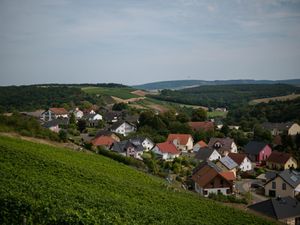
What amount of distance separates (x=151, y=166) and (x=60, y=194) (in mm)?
22275

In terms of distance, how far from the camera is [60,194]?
1781 cm

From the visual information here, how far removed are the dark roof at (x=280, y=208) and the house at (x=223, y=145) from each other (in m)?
26.7

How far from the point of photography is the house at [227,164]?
42844 millimetres

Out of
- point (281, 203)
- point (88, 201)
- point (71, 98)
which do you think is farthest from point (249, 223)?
point (71, 98)

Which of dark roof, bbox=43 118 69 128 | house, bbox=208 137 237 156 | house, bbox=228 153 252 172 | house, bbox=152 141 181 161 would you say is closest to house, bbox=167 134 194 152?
house, bbox=208 137 237 156

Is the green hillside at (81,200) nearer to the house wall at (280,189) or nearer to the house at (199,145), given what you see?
the house wall at (280,189)

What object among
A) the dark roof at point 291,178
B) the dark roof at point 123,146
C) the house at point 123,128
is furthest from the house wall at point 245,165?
the house at point 123,128

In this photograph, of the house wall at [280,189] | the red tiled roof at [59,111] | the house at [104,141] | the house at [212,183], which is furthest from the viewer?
the red tiled roof at [59,111]

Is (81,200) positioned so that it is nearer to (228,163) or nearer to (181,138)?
(228,163)

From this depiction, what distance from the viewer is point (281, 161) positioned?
4681 centimetres

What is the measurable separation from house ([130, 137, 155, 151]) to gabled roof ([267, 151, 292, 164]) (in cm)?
1706

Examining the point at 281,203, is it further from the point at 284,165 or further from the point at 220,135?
the point at 220,135

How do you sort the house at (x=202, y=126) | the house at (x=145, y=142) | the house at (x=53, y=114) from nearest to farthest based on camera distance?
the house at (x=145, y=142) → the house at (x=202, y=126) → the house at (x=53, y=114)

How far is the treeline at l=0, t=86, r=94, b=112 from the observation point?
322 feet
